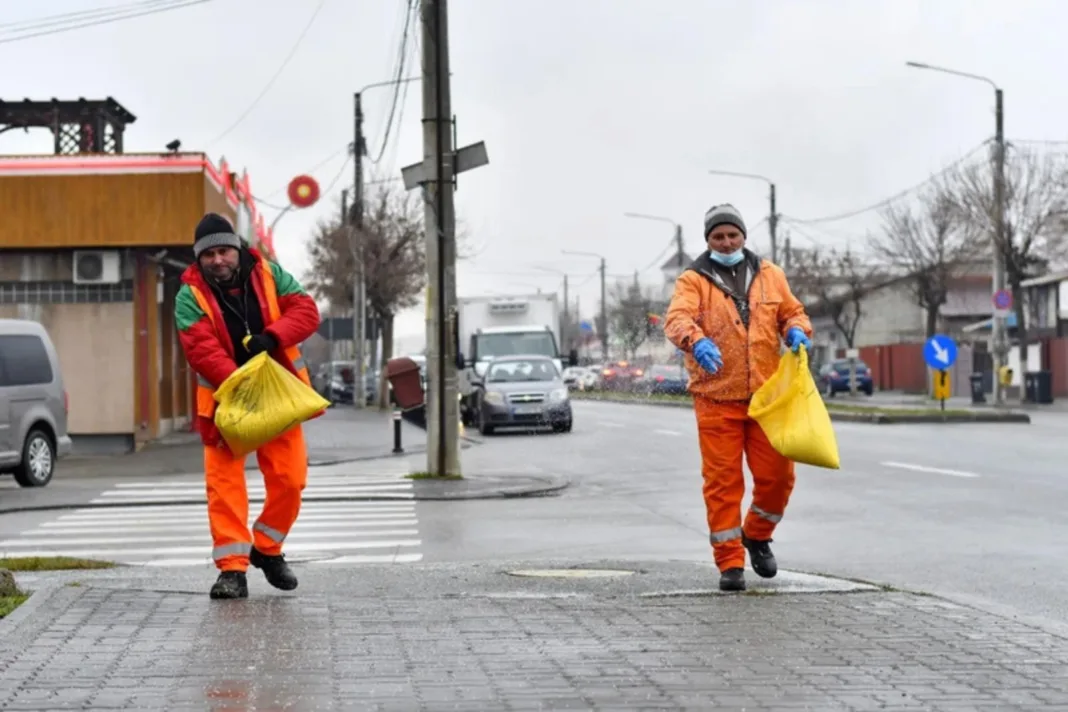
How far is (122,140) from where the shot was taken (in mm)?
43469

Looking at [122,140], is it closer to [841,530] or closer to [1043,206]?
[1043,206]

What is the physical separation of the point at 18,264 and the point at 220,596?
73.2ft

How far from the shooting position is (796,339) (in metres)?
8.62

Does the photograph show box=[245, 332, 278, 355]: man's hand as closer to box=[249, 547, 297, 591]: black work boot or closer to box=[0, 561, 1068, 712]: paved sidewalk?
box=[249, 547, 297, 591]: black work boot

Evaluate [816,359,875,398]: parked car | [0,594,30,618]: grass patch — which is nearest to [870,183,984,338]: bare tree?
[816,359,875,398]: parked car

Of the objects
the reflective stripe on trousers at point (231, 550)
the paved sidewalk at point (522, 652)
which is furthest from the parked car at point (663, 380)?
the paved sidewalk at point (522, 652)

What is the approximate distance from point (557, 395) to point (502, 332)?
23.8 feet

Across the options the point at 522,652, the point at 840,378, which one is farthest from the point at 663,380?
the point at 522,652

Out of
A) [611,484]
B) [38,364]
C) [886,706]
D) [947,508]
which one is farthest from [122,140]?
[886,706]

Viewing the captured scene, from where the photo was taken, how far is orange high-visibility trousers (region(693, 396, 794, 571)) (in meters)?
8.47

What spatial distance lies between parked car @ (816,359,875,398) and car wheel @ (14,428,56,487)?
47200 mm

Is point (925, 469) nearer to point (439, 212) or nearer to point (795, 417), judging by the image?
point (439, 212)

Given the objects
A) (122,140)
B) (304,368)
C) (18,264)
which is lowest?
(304,368)

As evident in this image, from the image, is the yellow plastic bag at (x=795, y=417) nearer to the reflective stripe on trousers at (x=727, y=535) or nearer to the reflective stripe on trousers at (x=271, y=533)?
the reflective stripe on trousers at (x=727, y=535)
